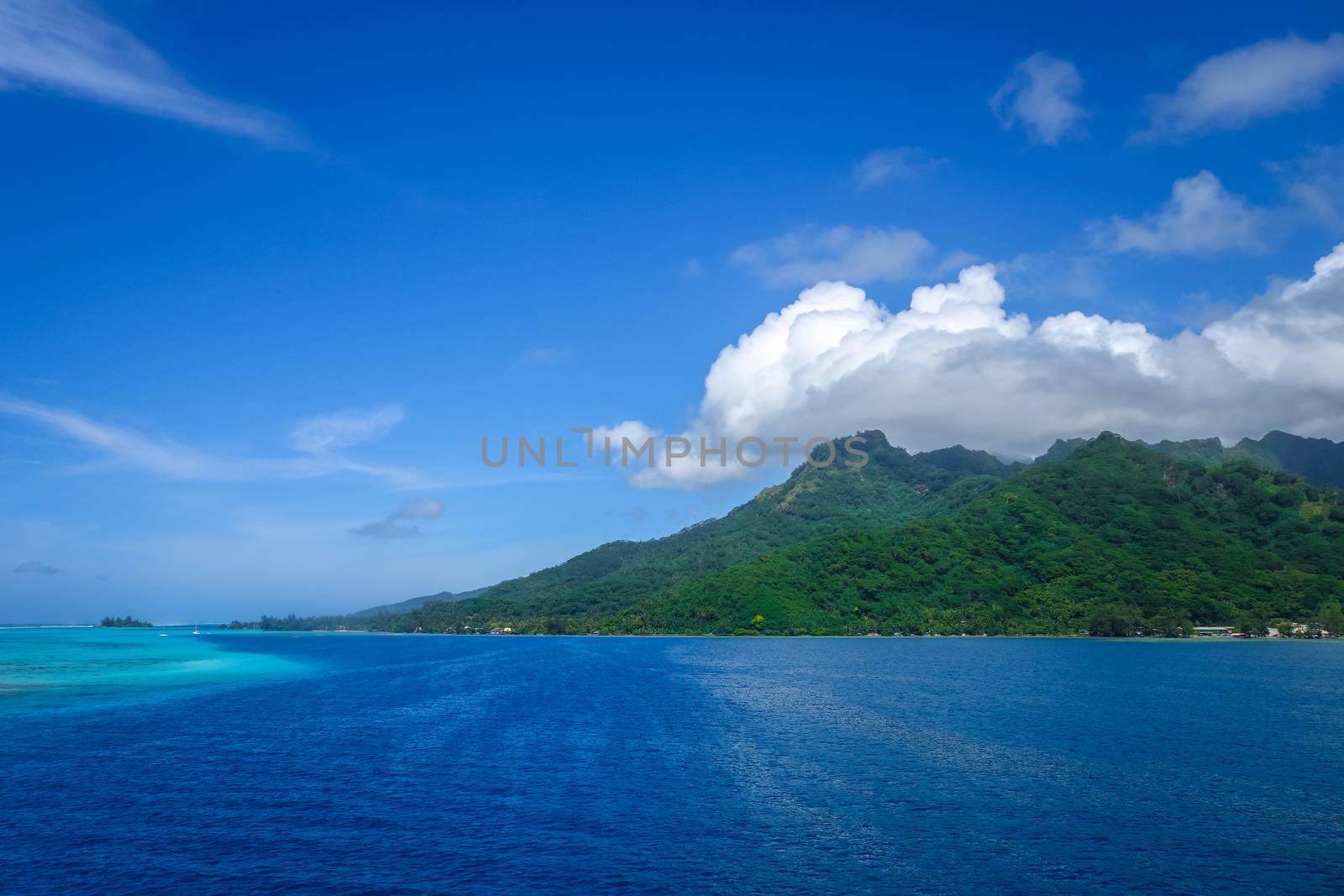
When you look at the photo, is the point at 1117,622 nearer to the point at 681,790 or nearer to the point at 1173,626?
the point at 1173,626

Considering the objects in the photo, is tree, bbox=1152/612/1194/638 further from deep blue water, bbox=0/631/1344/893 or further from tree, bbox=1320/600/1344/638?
deep blue water, bbox=0/631/1344/893

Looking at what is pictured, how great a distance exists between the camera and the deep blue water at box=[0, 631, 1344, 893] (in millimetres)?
32562

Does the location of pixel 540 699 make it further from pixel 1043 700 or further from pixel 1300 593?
pixel 1300 593

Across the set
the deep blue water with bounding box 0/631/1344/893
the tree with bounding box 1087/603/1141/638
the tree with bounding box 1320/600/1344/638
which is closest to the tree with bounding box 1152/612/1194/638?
the tree with bounding box 1087/603/1141/638

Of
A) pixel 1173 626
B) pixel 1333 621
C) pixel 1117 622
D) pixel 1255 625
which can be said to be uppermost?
pixel 1117 622

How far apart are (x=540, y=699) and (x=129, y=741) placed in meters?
38.9

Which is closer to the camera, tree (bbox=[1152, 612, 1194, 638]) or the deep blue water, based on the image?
the deep blue water

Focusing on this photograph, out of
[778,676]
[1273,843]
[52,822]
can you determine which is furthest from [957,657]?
[52,822]

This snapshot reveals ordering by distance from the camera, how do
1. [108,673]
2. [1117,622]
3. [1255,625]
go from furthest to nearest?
[1117,622]
[1255,625]
[108,673]

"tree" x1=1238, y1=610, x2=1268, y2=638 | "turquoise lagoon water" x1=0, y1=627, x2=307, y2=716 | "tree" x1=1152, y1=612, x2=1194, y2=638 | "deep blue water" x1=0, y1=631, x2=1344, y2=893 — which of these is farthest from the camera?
"tree" x1=1152, y1=612, x2=1194, y2=638

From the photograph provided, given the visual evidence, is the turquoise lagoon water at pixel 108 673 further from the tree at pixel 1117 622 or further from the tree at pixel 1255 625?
the tree at pixel 1255 625

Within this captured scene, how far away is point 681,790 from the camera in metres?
46.4

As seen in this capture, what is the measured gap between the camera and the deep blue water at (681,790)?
32.6 meters

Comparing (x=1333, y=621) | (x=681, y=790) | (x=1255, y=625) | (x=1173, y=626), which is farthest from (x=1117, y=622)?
(x=681, y=790)
